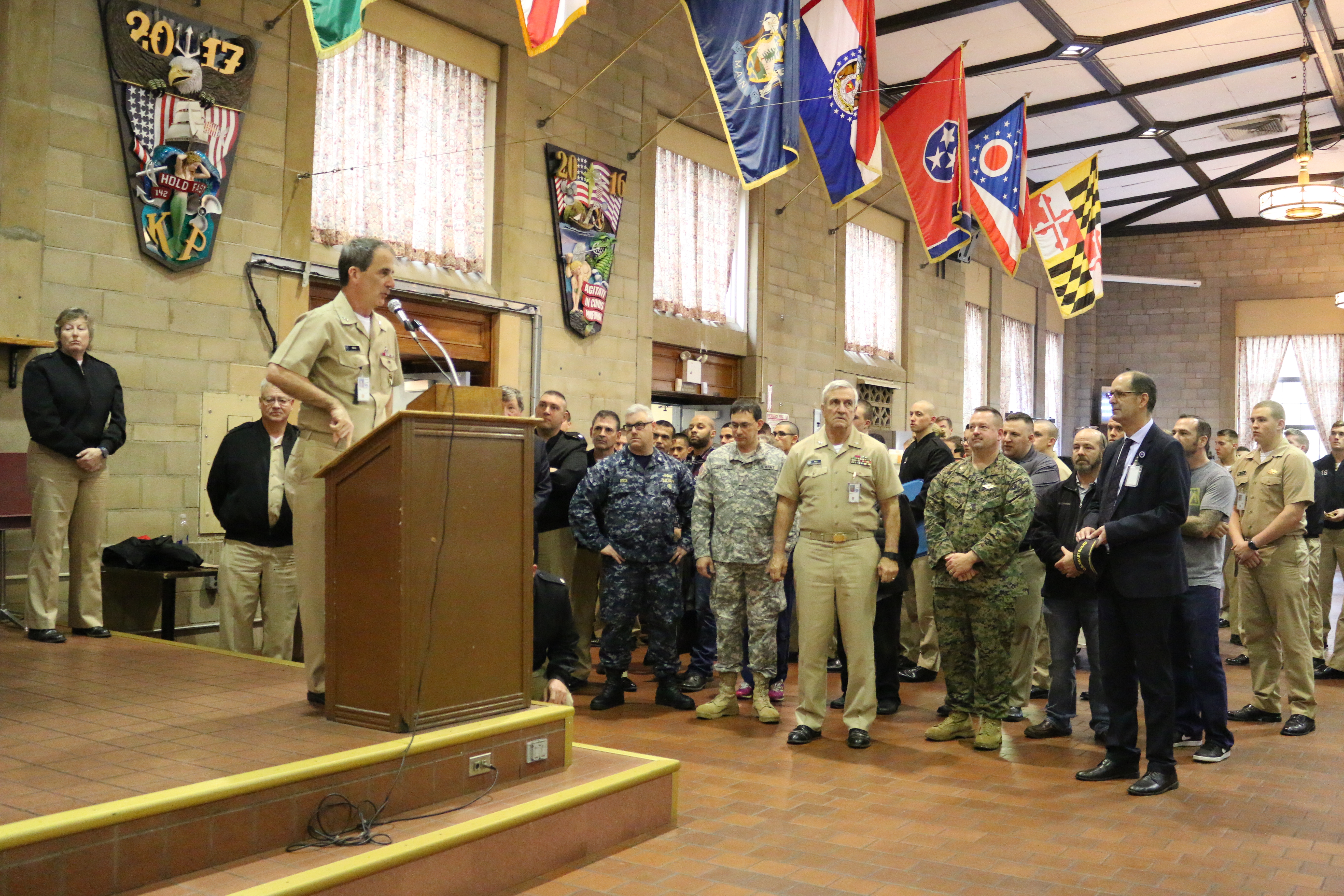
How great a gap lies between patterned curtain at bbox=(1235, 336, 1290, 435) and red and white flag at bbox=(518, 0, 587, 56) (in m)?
16.9

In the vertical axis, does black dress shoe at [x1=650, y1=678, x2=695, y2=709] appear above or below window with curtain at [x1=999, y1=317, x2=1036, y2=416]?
below

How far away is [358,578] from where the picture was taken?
11.0 feet

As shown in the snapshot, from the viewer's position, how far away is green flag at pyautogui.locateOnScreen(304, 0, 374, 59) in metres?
5.50

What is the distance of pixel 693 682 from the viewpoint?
6.25 meters

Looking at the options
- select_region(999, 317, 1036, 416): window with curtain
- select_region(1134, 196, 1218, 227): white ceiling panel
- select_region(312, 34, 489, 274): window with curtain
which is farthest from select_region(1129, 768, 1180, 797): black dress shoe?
select_region(1134, 196, 1218, 227): white ceiling panel

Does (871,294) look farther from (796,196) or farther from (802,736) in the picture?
(802,736)

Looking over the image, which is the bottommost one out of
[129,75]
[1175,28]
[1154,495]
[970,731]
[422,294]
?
[970,731]

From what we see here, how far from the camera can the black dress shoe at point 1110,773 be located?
4441 mm

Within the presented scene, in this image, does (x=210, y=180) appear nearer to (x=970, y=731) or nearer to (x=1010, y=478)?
(x=1010, y=478)

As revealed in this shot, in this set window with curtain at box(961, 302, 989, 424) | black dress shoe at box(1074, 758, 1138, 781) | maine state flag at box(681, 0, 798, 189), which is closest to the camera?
black dress shoe at box(1074, 758, 1138, 781)

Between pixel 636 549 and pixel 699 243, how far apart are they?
600cm

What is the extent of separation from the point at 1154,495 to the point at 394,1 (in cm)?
634

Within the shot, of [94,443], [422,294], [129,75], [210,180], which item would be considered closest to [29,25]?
[129,75]

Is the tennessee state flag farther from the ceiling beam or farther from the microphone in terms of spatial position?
the microphone
